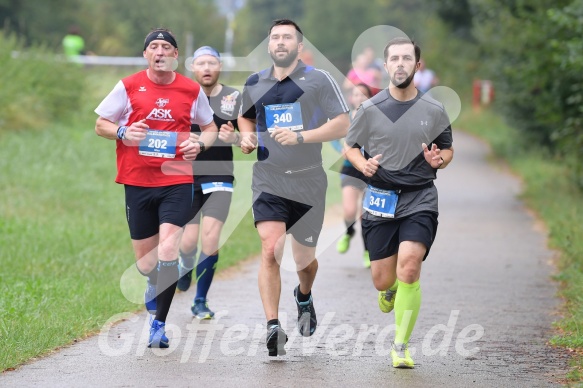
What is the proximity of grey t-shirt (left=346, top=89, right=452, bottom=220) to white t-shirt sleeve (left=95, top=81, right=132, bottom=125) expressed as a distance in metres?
1.72

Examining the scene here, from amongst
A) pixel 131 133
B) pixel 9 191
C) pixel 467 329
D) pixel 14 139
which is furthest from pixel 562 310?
pixel 14 139

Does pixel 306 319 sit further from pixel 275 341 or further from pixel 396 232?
pixel 396 232

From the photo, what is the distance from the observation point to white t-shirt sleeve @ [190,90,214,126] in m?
8.39

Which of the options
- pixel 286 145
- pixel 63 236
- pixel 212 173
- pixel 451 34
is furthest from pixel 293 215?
pixel 451 34

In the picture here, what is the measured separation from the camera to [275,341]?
764 centimetres

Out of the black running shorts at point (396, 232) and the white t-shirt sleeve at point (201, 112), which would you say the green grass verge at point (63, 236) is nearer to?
the white t-shirt sleeve at point (201, 112)

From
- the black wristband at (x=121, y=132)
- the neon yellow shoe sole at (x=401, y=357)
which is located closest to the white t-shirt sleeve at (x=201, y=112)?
the black wristband at (x=121, y=132)

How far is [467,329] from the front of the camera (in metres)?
9.13

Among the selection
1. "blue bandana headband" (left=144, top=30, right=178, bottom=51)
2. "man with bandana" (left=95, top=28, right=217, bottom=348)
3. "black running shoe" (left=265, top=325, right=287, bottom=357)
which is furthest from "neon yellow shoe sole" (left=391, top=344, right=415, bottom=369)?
"blue bandana headband" (left=144, top=30, right=178, bottom=51)

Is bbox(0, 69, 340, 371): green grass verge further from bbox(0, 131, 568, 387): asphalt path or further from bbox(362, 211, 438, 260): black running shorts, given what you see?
bbox(362, 211, 438, 260): black running shorts

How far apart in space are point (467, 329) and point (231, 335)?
6.29 ft

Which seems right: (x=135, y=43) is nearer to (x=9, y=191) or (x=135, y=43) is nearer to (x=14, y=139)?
(x=14, y=139)

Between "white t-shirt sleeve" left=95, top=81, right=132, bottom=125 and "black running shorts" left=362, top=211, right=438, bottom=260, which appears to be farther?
"white t-shirt sleeve" left=95, top=81, right=132, bottom=125

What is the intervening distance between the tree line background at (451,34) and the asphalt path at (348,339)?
3.59 metres
